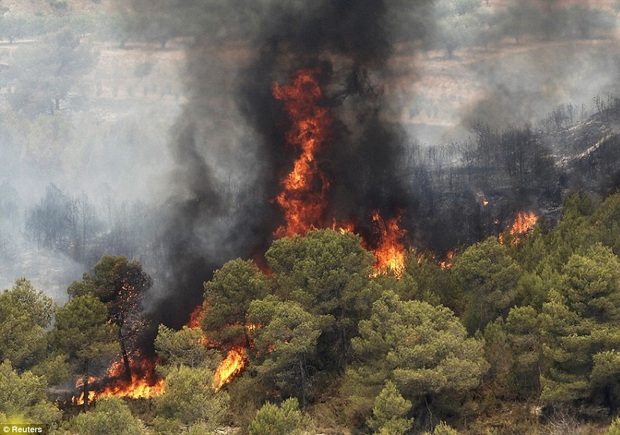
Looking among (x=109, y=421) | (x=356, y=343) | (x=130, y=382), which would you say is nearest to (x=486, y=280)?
(x=356, y=343)

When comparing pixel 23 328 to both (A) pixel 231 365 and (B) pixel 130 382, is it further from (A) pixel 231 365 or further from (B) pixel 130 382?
(A) pixel 231 365

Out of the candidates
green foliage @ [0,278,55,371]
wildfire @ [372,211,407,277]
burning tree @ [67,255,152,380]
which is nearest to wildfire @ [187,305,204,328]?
burning tree @ [67,255,152,380]

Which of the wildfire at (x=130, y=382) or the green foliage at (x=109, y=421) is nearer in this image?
the green foliage at (x=109, y=421)

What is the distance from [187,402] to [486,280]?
24.3 metres

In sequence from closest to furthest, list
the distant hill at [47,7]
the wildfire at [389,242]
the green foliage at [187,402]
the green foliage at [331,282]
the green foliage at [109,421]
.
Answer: the green foliage at [109,421] → the green foliage at [187,402] → the green foliage at [331,282] → the wildfire at [389,242] → the distant hill at [47,7]

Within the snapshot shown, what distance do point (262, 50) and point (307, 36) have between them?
17.7ft

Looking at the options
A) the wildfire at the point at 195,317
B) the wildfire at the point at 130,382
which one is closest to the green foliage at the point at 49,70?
the wildfire at the point at 195,317

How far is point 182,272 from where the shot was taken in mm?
94875

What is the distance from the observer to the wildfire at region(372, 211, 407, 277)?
324 feet

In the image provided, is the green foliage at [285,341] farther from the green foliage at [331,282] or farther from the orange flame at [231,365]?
the orange flame at [231,365]

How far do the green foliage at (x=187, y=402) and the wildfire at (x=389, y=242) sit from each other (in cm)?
4311

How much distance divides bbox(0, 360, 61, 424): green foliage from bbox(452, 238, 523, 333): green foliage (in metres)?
30.4

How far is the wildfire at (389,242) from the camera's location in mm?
98688

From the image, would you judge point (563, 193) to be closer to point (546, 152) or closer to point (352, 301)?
point (546, 152)
